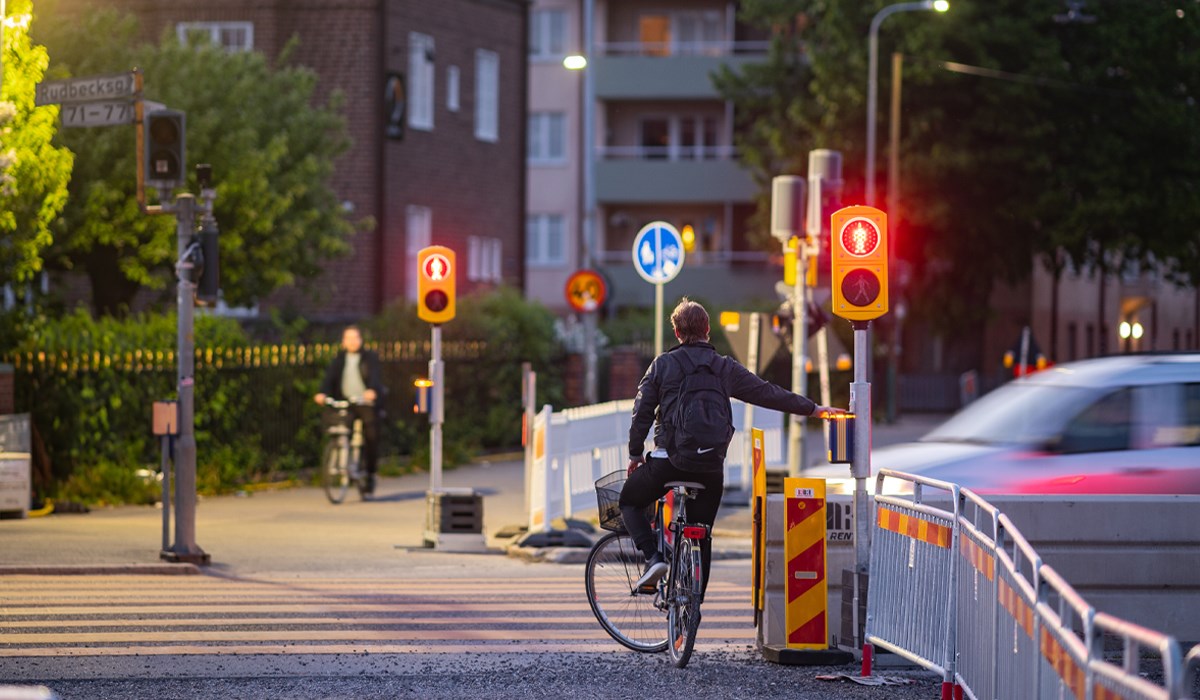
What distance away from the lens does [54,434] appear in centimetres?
2181

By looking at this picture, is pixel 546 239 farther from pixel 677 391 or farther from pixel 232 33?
pixel 677 391

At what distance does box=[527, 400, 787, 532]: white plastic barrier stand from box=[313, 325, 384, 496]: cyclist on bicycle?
10.1 ft

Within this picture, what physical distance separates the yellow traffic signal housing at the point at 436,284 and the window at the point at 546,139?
141ft

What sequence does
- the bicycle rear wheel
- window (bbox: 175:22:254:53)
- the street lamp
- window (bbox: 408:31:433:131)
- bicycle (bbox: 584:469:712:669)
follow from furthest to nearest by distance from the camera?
the street lamp, window (bbox: 408:31:433:131), window (bbox: 175:22:254:53), the bicycle rear wheel, bicycle (bbox: 584:469:712:669)

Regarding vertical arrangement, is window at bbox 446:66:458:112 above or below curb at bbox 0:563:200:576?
above

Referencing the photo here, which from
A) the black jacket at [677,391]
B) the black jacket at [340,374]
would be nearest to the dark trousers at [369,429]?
the black jacket at [340,374]

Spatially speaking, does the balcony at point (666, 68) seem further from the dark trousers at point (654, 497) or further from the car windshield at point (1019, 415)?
the dark trousers at point (654, 497)

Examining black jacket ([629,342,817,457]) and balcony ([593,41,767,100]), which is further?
balcony ([593,41,767,100])

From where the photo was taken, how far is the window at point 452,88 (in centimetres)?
4056

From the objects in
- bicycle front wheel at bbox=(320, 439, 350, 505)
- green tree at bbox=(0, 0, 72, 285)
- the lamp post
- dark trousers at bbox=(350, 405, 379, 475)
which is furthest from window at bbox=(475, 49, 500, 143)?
green tree at bbox=(0, 0, 72, 285)

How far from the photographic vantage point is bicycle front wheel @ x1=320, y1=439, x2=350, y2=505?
22281mm

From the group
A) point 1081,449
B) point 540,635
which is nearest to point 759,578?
point 540,635

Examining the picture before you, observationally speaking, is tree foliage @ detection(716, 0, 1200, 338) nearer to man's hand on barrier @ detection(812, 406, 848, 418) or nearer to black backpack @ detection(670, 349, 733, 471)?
man's hand on barrier @ detection(812, 406, 848, 418)

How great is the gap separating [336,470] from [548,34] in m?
39.6
